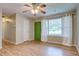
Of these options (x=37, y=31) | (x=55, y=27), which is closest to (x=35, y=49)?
(x=37, y=31)

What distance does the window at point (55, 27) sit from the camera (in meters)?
1.36

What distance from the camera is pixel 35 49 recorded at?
1.42 meters

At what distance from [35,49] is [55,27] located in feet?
1.65

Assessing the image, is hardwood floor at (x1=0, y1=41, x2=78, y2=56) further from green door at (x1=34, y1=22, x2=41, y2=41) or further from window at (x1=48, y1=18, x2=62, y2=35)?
window at (x1=48, y1=18, x2=62, y2=35)

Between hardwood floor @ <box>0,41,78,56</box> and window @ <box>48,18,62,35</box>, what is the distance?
22cm

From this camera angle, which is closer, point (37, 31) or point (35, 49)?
point (35, 49)

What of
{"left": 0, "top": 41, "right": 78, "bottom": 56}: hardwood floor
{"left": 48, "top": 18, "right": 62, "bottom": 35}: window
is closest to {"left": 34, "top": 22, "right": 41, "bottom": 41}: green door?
{"left": 0, "top": 41, "right": 78, "bottom": 56}: hardwood floor

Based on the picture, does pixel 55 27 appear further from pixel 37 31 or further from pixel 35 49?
pixel 35 49

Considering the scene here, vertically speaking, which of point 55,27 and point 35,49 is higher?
point 55,27

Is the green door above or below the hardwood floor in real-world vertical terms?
above

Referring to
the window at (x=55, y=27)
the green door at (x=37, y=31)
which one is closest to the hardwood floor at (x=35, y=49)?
the green door at (x=37, y=31)

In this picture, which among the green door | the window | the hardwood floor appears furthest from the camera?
the green door

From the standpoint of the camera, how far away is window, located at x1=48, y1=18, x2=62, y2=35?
1.36 metres

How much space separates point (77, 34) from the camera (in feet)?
4.05
